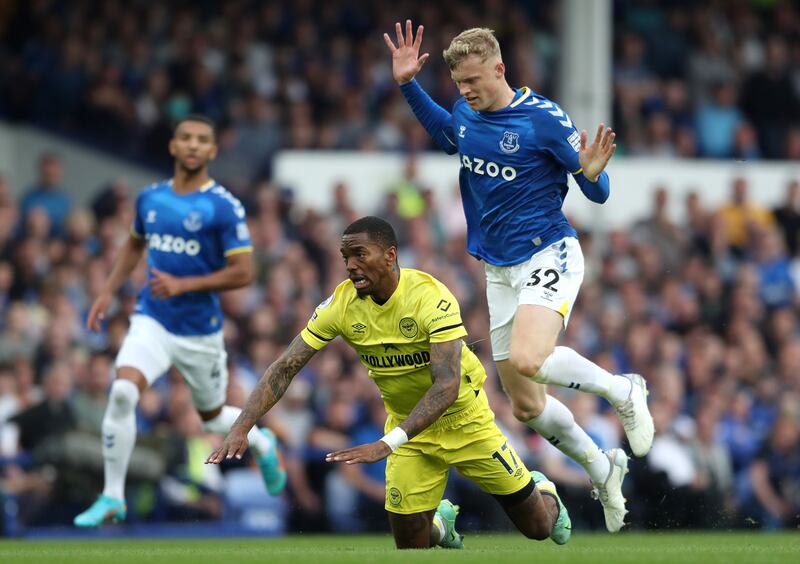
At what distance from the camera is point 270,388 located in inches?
371

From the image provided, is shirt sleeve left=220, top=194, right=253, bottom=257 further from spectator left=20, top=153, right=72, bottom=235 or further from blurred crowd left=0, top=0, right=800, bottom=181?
blurred crowd left=0, top=0, right=800, bottom=181

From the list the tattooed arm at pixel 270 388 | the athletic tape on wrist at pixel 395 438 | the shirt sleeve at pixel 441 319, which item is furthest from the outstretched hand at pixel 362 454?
the shirt sleeve at pixel 441 319

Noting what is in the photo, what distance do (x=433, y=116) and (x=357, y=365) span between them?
18.1 ft

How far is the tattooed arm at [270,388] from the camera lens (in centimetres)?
905

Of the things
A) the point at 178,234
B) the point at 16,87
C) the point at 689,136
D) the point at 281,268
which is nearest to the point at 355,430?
the point at 281,268

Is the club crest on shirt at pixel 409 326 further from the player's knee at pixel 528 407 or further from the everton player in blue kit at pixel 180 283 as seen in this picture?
the everton player in blue kit at pixel 180 283

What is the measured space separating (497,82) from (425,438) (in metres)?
2.29

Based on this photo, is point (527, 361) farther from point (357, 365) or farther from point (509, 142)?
point (357, 365)

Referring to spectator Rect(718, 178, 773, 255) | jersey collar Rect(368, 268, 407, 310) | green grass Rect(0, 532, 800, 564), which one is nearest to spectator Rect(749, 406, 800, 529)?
green grass Rect(0, 532, 800, 564)

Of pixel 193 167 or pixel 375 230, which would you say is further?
pixel 193 167

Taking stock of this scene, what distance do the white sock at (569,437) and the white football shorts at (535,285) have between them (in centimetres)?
48

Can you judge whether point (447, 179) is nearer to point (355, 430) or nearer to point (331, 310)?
point (355, 430)

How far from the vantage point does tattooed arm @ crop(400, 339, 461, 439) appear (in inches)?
356

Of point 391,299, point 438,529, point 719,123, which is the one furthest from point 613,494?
point 719,123
